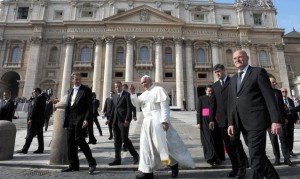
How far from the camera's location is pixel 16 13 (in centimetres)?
3603

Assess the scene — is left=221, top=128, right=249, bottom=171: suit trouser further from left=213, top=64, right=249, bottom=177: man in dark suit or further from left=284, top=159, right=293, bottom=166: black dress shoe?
left=284, top=159, right=293, bottom=166: black dress shoe

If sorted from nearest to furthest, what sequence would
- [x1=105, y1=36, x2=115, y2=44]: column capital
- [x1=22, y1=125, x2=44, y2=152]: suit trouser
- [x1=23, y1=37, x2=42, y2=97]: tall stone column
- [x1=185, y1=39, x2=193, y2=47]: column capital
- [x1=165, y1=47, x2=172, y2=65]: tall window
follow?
[x1=22, y1=125, x2=44, y2=152]: suit trouser < [x1=23, y1=37, x2=42, y2=97]: tall stone column < [x1=105, y1=36, x2=115, y2=44]: column capital < [x1=185, y1=39, x2=193, y2=47]: column capital < [x1=165, y1=47, x2=172, y2=65]: tall window

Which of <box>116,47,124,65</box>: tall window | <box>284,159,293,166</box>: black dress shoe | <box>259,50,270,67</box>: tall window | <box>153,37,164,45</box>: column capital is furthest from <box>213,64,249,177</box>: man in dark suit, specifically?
<box>259,50,270,67</box>: tall window

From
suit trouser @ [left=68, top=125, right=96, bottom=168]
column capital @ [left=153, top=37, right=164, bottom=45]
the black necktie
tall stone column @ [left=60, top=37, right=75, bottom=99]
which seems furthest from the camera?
column capital @ [left=153, top=37, right=164, bottom=45]

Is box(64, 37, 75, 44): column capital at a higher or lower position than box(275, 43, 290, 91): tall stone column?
higher

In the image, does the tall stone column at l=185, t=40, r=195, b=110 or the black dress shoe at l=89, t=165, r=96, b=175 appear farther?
the tall stone column at l=185, t=40, r=195, b=110

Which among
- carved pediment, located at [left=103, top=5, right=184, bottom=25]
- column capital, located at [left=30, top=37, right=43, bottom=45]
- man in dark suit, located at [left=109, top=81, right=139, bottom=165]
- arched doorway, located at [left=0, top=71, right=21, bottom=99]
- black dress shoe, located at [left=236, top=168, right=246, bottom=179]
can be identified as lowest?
black dress shoe, located at [left=236, top=168, right=246, bottom=179]

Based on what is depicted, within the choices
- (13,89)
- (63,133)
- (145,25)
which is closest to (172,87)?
(145,25)

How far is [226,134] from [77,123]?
289 cm

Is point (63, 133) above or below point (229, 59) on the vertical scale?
below

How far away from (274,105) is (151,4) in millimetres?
37306

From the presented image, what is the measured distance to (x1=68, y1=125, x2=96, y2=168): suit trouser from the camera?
4.50 m

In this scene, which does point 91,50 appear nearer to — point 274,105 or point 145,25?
point 145,25

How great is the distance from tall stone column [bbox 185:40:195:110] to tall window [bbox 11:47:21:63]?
24491 millimetres
